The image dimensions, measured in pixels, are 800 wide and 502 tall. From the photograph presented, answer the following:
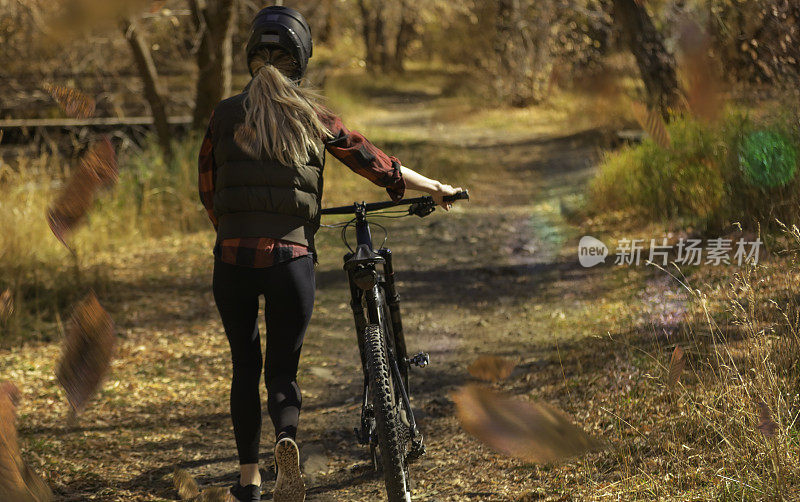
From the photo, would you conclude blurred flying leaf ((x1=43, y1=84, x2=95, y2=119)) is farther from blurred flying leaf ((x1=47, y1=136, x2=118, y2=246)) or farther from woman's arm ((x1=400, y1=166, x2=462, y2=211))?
woman's arm ((x1=400, y1=166, x2=462, y2=211))

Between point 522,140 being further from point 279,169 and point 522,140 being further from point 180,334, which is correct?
point 279,169

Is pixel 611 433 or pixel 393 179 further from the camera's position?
pixel 611 433

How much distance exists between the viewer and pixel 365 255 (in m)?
3.20

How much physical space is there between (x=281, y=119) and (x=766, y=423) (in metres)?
2.14

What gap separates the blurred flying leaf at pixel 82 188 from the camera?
346 inches

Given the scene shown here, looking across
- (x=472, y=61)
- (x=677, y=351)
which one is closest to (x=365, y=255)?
(x=677, y=351)

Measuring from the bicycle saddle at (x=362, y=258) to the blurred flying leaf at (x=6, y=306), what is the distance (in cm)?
420

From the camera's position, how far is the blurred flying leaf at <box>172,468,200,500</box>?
391 centimetres

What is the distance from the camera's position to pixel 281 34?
3068mm

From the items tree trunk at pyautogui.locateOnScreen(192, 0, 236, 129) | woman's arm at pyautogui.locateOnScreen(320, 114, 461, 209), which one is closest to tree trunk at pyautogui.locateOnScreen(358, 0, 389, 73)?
tree trunk at pyautogui.locateOnScreen(192, 0, 236, 129)

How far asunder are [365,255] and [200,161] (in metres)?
0.71

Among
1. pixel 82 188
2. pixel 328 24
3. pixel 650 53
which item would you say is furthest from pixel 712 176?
pixel 328 24

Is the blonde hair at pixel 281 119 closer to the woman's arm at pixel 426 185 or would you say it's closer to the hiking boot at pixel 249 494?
the woman's arm at pixel 426 185

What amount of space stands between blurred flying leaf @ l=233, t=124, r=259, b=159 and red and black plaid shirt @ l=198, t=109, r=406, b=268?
0.16 meters
